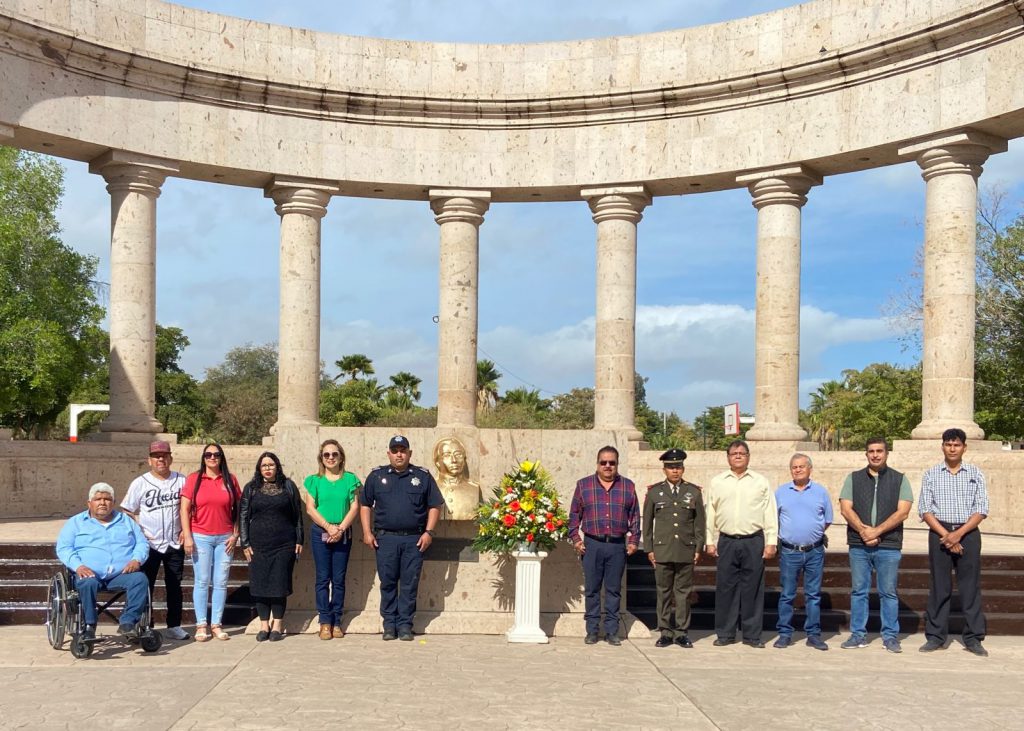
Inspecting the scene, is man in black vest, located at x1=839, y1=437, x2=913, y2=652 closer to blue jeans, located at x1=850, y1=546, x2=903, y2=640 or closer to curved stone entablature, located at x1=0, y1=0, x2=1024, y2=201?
blue jeans, located at x1=850, y1=546, x2=903, y2=640

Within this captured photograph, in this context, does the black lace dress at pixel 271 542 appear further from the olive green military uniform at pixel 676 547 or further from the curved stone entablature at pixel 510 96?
the curved stone entablature at pixel 510 96

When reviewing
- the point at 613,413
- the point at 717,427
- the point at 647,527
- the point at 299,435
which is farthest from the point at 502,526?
the point at 717,427

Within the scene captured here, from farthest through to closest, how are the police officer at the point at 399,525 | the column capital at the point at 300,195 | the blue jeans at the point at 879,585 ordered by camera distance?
1. the column capital at the point at 300,195
2. the police officer at the point at 399,525
3. the blue jeans at the point at 879,585

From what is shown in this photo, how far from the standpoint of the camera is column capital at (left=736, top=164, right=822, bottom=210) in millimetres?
32719

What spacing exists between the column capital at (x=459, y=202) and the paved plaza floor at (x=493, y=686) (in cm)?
1989

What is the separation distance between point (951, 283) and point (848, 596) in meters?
12.8

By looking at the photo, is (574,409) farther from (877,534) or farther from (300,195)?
(877,534)

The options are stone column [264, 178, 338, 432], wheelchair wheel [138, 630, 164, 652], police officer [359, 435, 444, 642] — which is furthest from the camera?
stone column [264, 178, 338, 432]

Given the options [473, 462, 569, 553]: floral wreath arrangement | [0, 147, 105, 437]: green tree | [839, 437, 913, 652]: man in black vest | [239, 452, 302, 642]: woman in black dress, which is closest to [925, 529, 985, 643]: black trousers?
[839, 437, 913, 652]: man in black vest

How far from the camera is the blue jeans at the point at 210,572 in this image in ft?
55.9

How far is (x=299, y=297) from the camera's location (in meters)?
34.1

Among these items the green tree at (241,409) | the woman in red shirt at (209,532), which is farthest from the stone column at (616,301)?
the green tree at (241,409)

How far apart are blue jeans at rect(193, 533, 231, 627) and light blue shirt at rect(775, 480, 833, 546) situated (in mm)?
8603

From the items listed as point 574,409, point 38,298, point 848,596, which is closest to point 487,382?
point 574,409
